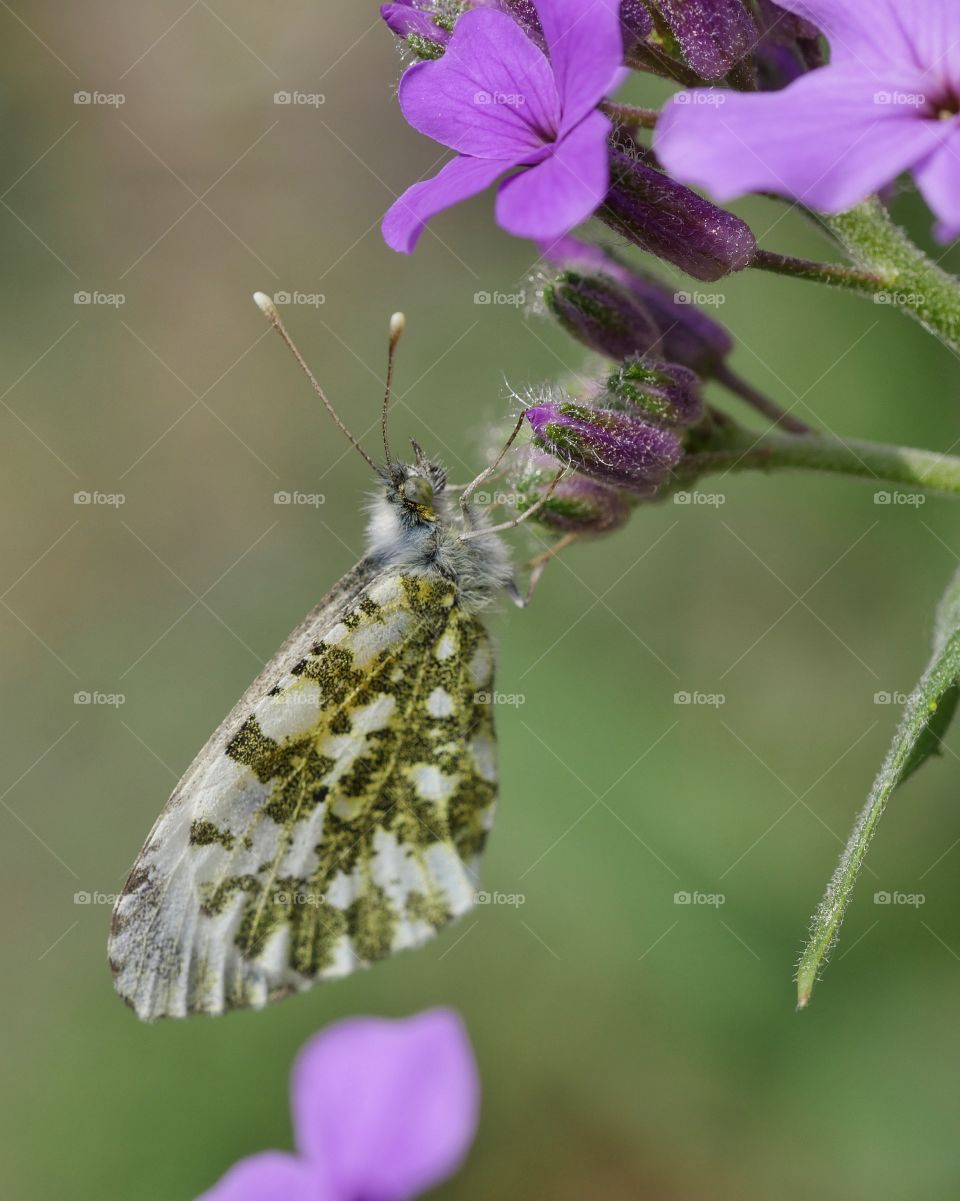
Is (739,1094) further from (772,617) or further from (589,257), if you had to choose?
(589,257)

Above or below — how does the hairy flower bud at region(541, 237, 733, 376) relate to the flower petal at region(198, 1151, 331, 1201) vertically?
above

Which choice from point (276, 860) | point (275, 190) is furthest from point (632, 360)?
point (275, 190)

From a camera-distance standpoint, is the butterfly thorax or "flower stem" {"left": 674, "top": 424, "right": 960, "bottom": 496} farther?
the butterfly thorax
